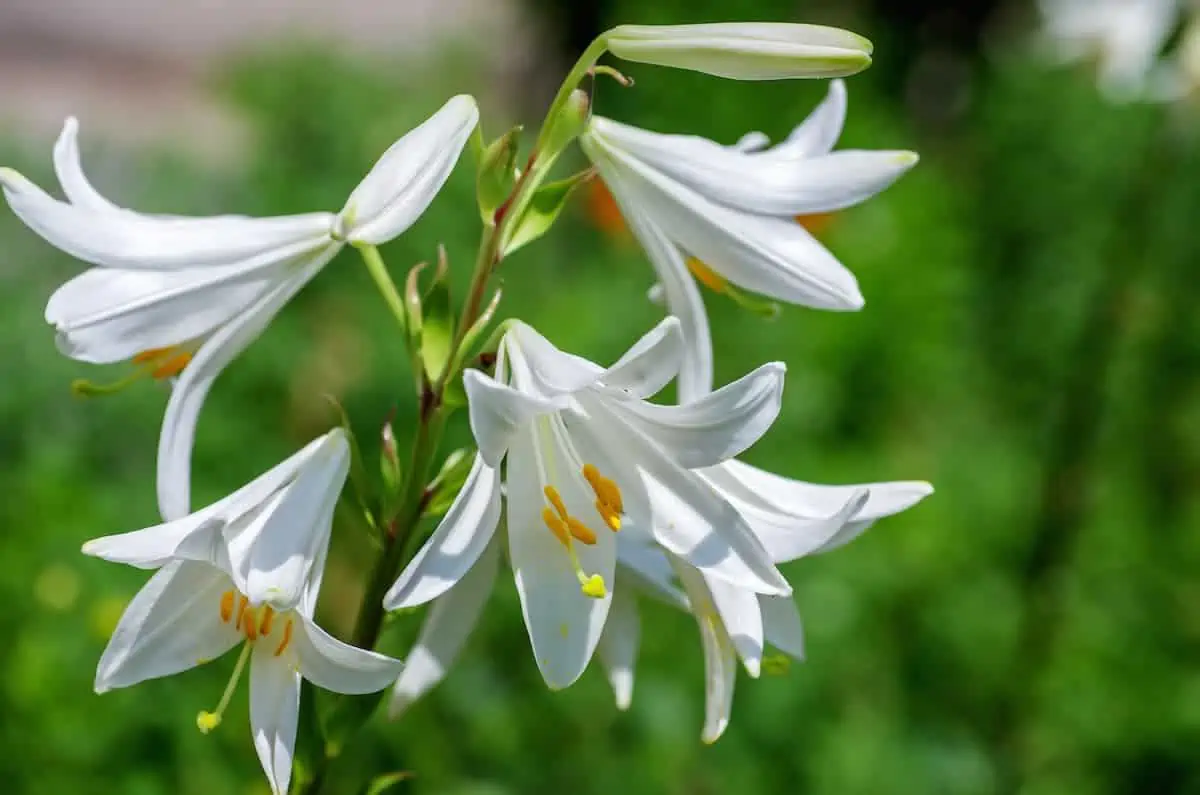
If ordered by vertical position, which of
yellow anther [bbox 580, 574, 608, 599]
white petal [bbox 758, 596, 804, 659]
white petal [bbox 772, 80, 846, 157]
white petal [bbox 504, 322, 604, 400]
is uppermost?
white petal [bbox 772, 80, 846, 157]

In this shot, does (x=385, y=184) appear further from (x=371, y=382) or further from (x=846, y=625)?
(x=371, y=382)

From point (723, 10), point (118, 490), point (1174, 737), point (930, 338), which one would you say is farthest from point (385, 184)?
point (723, 10)

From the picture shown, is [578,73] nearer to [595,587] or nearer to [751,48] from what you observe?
[751,48]

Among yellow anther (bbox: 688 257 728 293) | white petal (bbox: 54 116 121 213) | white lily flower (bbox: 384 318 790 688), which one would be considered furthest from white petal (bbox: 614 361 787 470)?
white petal (bbox: 54 116 121 213)

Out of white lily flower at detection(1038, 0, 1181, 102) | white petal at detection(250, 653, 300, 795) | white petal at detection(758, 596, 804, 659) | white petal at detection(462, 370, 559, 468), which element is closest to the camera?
white petal at detection(462, 370, 559, 468)

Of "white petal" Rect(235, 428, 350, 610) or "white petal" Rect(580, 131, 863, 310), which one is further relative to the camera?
"white petal" Rect(580, 131, 863, 310)

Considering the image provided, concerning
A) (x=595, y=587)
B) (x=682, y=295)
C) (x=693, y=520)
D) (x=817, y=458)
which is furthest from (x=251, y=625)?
(x=817, y=458)

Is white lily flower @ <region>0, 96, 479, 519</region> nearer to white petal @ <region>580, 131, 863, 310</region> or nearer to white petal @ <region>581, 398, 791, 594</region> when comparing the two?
white petal @ <region>580, 131, 863, 310</region>
